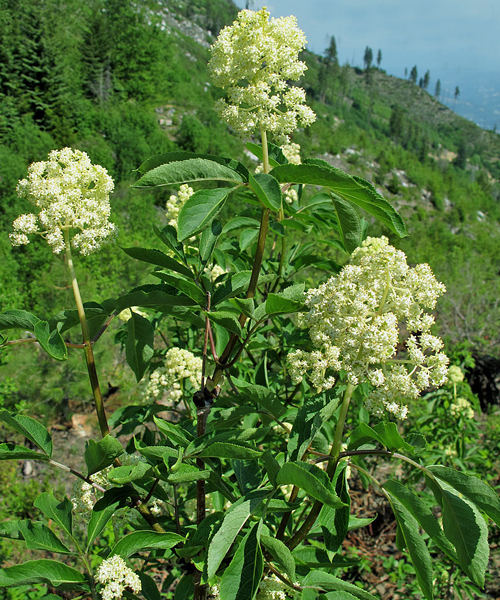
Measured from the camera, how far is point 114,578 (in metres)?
1.35

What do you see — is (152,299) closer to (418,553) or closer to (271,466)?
(271,466)

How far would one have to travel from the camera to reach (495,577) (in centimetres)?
416

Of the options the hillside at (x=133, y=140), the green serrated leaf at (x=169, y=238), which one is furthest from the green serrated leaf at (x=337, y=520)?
the hillside at (x=133, y=140)

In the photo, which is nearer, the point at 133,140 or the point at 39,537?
the point at 39,537

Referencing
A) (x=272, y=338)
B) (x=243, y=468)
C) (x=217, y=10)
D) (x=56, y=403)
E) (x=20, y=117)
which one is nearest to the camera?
(x=243, y=468)

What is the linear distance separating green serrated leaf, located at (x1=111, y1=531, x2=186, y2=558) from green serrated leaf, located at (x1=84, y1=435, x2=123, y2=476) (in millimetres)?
262

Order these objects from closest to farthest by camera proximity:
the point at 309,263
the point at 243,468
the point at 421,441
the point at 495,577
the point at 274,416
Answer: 1. the point at 421,441
2. the point at 274,416
3. the point at 243,468
4. the point at 309,263
5. the point at 495,577

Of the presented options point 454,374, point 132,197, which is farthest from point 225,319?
point 132,197

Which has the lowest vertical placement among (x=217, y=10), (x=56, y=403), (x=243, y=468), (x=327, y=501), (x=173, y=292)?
(x=56, y=403)

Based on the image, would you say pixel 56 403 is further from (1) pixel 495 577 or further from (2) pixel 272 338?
(1) pixel 495 577

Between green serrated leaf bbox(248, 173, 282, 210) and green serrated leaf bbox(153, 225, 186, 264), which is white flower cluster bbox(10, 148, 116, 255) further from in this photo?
green serrated leaf bbox(248, 173, 282, 210)

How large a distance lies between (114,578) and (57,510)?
1.06 feet

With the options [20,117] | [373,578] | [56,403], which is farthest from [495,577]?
[20,117]

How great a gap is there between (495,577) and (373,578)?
1.20 metres
